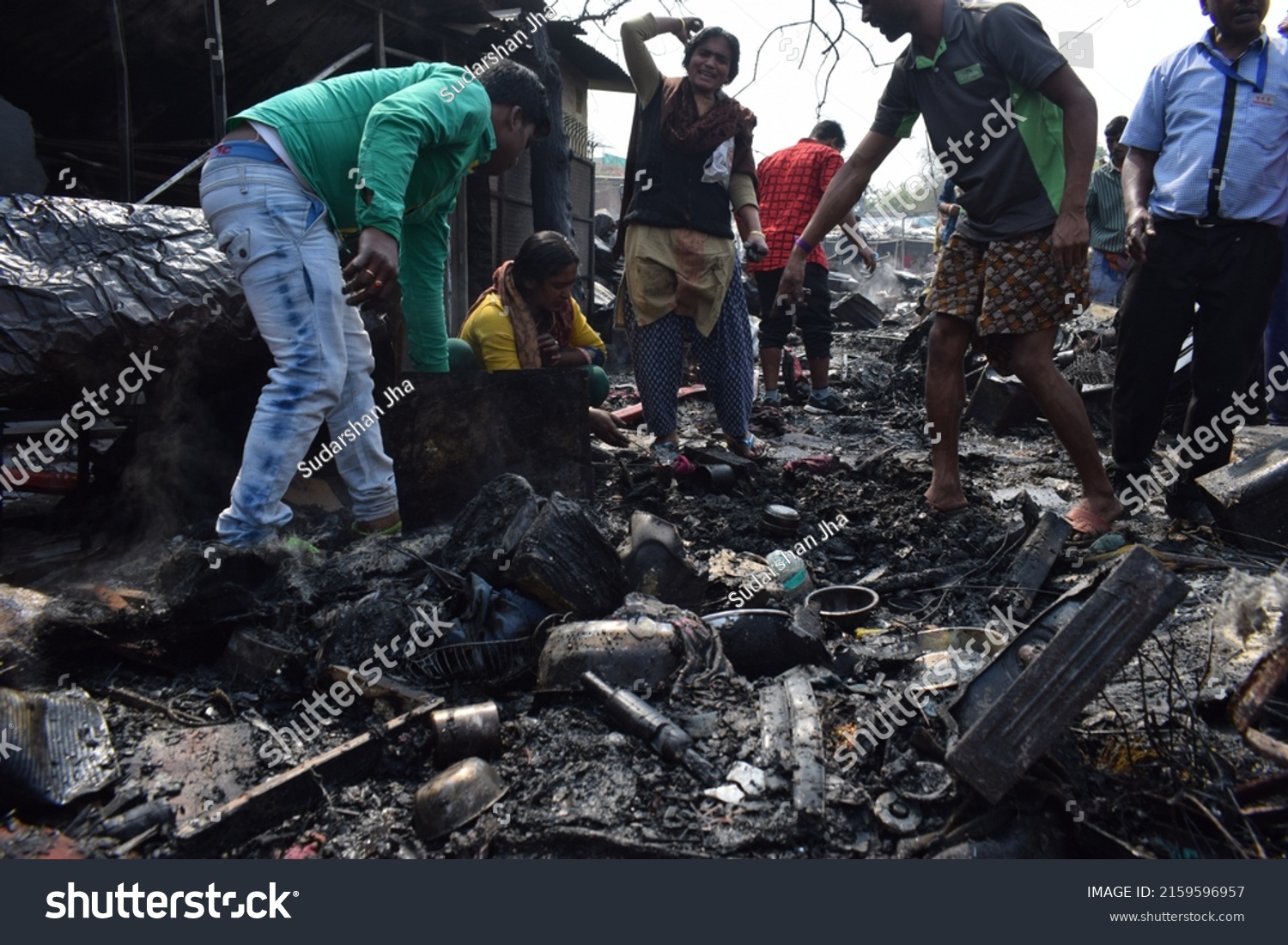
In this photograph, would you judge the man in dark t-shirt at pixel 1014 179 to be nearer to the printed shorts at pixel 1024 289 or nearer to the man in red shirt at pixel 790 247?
the printed shorts at pixel 1024 289

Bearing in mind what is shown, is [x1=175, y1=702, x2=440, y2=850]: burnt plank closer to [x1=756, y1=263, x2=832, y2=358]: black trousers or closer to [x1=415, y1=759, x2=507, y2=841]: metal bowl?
[x1=415, y1=759, x2=507, y2=841]: metal bowl

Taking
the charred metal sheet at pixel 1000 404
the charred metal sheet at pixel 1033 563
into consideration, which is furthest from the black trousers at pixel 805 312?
the charred metal sheet at pixel 1033 563

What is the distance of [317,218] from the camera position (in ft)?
8.48

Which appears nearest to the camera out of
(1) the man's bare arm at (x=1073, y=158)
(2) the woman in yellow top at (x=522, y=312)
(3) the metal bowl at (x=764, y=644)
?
(3) the metal bowl at (x=764, y=644)

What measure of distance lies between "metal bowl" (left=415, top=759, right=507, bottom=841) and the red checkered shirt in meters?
4.98

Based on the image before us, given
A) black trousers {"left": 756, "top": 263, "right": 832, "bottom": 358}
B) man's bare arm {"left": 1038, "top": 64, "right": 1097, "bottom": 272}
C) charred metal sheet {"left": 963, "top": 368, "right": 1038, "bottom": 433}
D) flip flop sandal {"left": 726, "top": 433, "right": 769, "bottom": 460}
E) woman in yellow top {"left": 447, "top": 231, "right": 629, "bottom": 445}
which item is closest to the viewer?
man's bare arm {"left": 1038, "top": 64, "right": 1097, "bottom": 272}

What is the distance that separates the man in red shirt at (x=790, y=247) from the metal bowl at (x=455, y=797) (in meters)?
4.84

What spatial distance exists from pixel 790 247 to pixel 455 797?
17.5 feet

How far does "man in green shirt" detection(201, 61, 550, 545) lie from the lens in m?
2.48

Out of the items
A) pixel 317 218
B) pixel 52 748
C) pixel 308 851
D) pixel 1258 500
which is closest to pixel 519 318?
pixel 317 218

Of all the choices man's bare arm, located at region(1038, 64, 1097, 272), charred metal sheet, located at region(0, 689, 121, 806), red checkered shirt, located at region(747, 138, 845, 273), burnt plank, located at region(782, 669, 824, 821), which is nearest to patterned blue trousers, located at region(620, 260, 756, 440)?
red checkered shirt, located at region(747, 138, 845, 273)

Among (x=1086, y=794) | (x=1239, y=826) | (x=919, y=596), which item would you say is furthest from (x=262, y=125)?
(x=1239, y=826)

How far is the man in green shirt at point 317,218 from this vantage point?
2.48 meters

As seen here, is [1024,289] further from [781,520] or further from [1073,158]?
[781,520]
